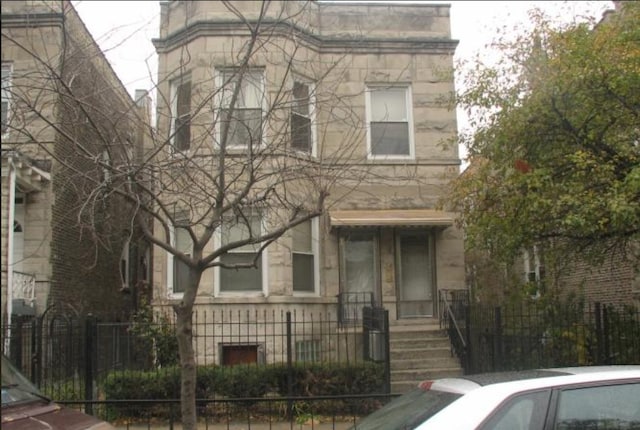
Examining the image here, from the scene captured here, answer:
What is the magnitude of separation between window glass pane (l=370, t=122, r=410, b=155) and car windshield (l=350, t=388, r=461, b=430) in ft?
32.6

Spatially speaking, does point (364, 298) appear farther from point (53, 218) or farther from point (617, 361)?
point (53, 218)

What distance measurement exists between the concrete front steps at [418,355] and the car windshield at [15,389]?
6507mm

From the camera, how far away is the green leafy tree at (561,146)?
8.09 meters

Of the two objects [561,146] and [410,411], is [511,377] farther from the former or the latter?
[561,146]

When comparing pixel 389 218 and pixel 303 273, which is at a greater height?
pixel 389 218

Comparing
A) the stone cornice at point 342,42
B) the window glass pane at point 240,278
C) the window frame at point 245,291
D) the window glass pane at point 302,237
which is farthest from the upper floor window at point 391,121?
the window glass pane at point 240,278

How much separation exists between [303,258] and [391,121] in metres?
3.60

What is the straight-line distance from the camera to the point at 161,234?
13.1 metres

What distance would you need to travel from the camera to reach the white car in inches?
138

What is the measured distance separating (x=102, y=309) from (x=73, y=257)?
2.54 m

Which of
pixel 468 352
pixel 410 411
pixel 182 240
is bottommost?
pixel 468 352

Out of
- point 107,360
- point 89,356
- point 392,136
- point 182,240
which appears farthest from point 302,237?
point 89,356

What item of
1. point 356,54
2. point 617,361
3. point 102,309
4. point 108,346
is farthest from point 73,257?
point 617,361

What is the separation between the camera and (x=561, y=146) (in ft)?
29.6
